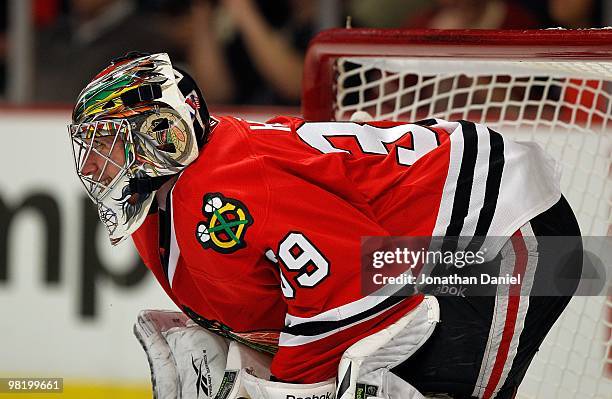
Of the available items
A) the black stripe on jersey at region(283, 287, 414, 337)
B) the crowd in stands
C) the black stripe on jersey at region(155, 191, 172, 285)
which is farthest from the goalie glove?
the crowd in stands

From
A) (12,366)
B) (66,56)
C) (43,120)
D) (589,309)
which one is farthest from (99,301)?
(589,309)

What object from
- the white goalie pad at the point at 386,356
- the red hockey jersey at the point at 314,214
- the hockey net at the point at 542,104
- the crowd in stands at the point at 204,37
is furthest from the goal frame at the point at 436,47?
the crowd in stands at the point at 204,37

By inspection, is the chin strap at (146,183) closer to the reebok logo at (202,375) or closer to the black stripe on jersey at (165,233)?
the black stripe on jersey at (165,233)

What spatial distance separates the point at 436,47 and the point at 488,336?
50 centimetres

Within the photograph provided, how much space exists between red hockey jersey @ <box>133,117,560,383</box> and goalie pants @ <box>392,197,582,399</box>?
0.05 metres

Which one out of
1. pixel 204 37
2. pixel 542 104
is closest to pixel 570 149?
pixel 542 104

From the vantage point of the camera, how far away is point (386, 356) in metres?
1.44

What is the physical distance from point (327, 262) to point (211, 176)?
193mm

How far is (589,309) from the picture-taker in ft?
6.08

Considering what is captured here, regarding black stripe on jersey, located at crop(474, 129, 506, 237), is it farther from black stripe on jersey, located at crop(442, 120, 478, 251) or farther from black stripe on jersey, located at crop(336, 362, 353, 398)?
black stripe on jersey, located at crop(336, 362, 353, 398)

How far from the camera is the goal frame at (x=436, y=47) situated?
154 cm

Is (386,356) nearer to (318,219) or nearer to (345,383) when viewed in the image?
(345,383)

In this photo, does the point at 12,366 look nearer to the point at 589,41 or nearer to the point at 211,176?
the point at 211,176

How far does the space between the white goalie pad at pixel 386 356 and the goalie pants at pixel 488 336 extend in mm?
33
